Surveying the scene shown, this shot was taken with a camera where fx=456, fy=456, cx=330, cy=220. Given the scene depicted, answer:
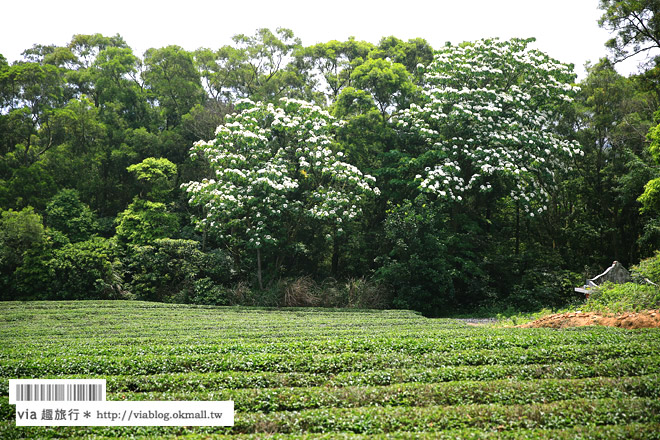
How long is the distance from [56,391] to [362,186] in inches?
516

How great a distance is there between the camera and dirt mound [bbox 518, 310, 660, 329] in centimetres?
912

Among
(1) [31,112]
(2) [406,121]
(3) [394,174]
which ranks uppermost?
(1) [31,112]

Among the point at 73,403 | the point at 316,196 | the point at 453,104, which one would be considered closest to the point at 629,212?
the point at 453,104

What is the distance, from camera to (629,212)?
2139cm

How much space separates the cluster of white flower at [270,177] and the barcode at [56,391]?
37.5 ft

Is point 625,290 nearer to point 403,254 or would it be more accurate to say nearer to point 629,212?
point 403,254

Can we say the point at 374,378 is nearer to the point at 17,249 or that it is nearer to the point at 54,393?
the point at 54,393

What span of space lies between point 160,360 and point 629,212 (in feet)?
73.0

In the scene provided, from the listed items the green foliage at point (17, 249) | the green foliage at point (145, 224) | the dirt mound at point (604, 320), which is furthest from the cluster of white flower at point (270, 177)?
the dirt mound at point (604, 320)

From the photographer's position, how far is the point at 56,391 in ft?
15.8

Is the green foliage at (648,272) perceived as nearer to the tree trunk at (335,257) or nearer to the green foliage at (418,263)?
the green foliage at (418,263)

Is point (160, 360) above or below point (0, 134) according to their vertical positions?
below

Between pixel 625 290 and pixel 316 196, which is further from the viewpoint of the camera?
pixel 316 196

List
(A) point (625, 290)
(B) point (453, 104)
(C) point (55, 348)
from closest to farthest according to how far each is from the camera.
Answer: (C) point (55, 348)
(A) point (625, 290)
(B) point (453, 104)
